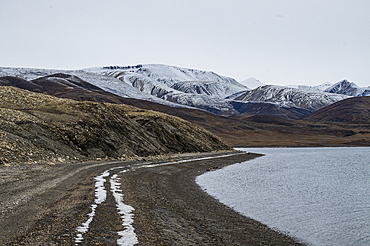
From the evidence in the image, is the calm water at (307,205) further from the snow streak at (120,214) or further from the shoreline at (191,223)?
the snow streak at (120,214)

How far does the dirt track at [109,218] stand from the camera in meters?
9.38

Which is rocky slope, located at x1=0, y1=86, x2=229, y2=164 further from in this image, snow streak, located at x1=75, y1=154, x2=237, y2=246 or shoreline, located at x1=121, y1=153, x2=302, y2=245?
shoreline, located at x1=121, y1=153, x2=302, y2=245

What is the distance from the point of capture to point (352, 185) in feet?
89.7

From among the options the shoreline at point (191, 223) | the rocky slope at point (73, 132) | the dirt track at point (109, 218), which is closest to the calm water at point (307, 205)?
the shoreline at point (191, 223)

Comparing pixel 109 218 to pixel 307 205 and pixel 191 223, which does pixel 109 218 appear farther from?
pixel 307 205

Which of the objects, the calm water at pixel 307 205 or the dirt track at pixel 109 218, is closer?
the dirt track at pixel 109 218

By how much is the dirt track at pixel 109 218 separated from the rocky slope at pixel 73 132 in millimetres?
12072

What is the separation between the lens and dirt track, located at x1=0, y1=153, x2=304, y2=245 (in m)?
9.38

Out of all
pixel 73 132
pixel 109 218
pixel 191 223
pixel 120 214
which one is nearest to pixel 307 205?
pixel 191 223

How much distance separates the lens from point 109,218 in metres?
11.5

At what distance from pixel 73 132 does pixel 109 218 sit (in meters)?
30.1

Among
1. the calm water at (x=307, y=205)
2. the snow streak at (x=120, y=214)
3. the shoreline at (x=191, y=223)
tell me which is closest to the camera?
the snow streak at (x=120, y=214)

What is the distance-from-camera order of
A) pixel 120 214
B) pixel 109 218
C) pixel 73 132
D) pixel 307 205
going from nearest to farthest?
pixel 109 218 → pixel 120 214 → pixel 307 205 → pixel 73 132

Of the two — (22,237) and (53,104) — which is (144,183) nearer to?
(22,237)
